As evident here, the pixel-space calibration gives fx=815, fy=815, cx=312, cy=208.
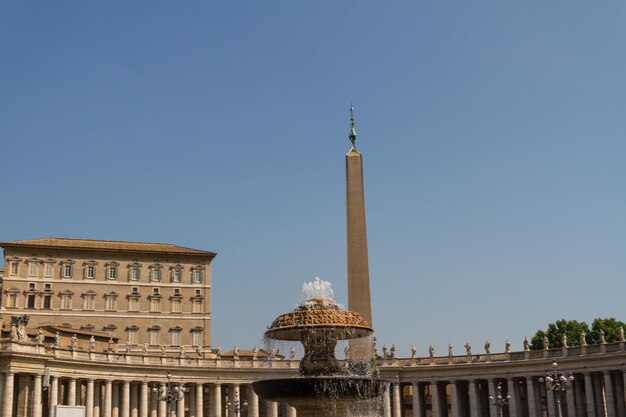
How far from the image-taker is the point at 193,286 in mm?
93938


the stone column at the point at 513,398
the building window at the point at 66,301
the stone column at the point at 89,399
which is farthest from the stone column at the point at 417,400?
the building window at the point at 66,301

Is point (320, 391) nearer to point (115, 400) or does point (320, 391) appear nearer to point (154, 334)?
point (115, 400)

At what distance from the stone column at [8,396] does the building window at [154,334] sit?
30167 millimetres

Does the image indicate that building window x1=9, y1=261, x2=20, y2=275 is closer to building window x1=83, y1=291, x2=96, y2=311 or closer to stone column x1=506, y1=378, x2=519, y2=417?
building window x1=83, y1=291, x2=96, y2=311

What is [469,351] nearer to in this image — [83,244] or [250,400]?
[250,400]

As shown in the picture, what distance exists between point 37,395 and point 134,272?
31.2m

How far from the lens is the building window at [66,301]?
287ft

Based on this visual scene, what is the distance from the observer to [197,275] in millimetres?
94625

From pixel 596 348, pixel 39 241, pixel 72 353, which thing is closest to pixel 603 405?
pixel 596 348

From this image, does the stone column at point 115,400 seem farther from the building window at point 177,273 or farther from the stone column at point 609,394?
the stone column at point 609,394

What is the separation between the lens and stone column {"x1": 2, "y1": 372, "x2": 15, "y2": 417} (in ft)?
194

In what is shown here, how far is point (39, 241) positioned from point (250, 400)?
31595 mm

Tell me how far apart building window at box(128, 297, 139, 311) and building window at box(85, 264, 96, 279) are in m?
4.82

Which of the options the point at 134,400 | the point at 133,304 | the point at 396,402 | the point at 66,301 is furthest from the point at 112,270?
the point at 396,402
